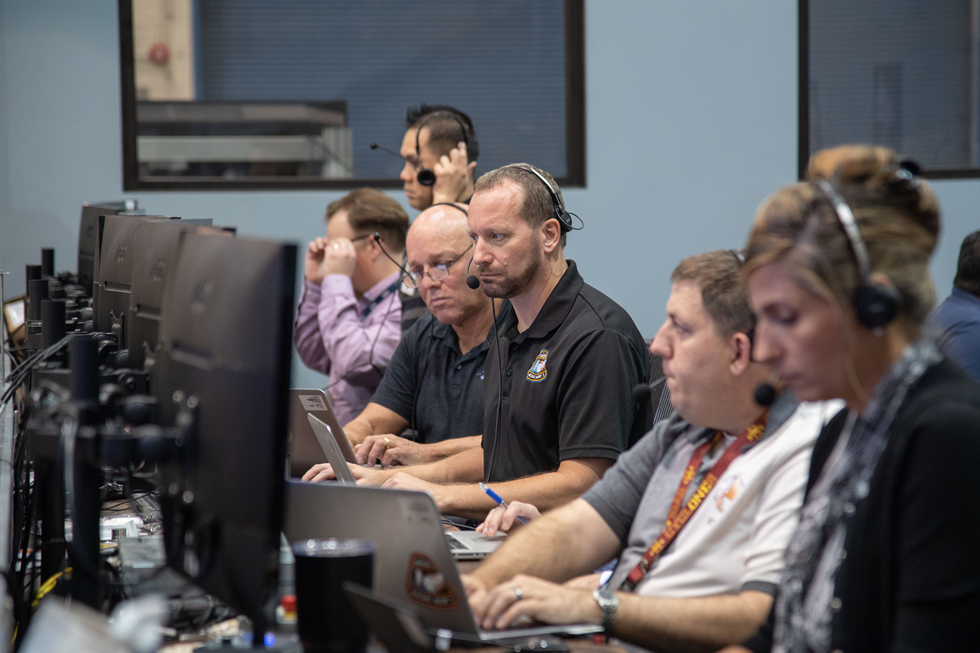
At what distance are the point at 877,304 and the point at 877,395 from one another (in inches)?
4.6

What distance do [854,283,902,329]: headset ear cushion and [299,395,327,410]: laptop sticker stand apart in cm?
146

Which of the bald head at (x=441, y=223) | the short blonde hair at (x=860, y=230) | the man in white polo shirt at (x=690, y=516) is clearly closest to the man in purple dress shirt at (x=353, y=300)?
the bald head at (x=441, y=223)

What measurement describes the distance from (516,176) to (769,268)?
1.31 m

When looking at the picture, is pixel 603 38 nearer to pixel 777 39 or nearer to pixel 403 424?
pixel 777 39

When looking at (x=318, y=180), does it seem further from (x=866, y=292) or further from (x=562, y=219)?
(x=866, y=292)

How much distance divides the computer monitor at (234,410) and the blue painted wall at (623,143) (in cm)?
312

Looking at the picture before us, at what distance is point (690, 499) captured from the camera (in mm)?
1486

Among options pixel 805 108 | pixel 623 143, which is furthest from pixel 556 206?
pixel 805 108

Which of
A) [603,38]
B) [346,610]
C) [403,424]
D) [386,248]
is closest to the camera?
[346,610]

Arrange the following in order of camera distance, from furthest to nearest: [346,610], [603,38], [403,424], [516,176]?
[603,38], [403,424], [516,176], [346,610]

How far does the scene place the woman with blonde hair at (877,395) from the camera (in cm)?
97

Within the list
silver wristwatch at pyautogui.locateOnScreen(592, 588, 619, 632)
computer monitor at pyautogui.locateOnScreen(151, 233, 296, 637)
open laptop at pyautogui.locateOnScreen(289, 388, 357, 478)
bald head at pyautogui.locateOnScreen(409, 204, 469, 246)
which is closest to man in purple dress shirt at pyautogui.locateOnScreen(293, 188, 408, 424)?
bald head at pyautogui.locateOnScreen(409, 204, 469, 246)

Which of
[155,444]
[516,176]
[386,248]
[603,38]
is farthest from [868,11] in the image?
[155,444]

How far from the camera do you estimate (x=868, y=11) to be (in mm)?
4344
